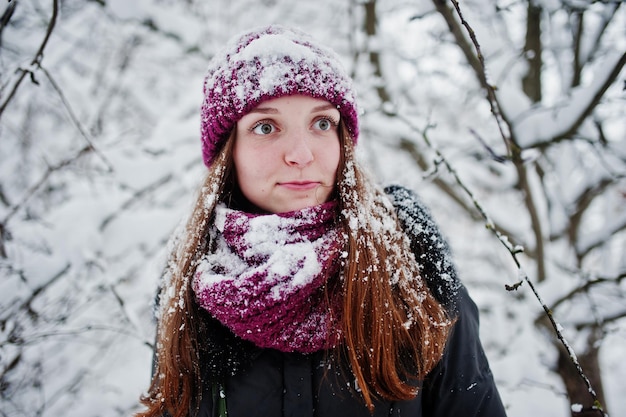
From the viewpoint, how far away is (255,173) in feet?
4.01

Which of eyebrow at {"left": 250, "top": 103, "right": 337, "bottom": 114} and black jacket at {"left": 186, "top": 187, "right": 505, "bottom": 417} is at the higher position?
eyebrow at {"left": 250, "top": 103, "right": 337, "bottom": 114}

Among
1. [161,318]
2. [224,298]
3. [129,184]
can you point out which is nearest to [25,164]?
[129,184]

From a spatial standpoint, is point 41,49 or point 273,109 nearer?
point 273,109

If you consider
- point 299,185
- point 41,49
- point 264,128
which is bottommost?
point 299,185

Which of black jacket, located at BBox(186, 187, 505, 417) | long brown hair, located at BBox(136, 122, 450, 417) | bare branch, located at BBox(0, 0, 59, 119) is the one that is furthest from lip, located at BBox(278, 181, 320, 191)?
bare branch, located at BBox(0, 0, 59, 119)

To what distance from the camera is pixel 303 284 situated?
1062mm

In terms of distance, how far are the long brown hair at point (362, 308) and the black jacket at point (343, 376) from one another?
0.17 feet

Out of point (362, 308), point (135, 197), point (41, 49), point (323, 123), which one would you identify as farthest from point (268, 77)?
point (135, 197)

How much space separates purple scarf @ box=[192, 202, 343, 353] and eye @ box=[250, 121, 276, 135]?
274 millimetres

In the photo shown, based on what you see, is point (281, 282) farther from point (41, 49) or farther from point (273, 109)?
point (41, 49)

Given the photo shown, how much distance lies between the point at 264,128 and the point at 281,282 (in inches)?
19.6

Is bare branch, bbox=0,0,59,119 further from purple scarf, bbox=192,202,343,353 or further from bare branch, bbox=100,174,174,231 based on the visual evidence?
bare branch, bbox=100,174,174,231

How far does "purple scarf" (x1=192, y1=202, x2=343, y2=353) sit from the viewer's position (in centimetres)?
107

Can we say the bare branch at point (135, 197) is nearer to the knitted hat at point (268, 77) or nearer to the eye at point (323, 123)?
the knitted hat at point (268, 77)
